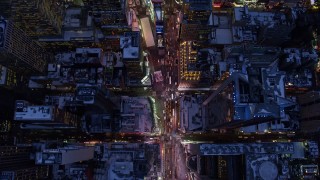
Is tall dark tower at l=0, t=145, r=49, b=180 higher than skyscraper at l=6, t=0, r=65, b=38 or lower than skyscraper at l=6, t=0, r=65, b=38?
lower

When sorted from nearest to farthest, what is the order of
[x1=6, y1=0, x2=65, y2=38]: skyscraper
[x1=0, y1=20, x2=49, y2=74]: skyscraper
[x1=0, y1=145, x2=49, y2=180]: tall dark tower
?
[x1=0, y1=20, x2=49, y2=74]: skyscraper → [x1=0, y1=145, x2=49, y2=180]: tall dark tower → [x1=6, y1=0, x2=65, y2=38]: skyscraper

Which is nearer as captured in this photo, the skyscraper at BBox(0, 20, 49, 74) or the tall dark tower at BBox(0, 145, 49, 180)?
the skyscraper at BBox(0, 20, 49, 74)

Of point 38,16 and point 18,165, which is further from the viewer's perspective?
point 18,165

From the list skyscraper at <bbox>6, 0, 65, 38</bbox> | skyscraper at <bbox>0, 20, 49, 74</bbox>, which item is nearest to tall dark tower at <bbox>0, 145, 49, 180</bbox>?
skyscraper at <bbox>0, 20, 49, 74</bbox>

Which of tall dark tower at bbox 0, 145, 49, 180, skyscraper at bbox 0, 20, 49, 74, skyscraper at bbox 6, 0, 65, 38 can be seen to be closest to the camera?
skyscraper at bbox 0, 20, 49, 74

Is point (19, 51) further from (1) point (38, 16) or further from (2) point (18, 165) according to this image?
(2) point (18, 165)

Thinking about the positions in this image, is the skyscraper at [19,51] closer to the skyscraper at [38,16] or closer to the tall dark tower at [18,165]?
the skyscraper at [38,16]

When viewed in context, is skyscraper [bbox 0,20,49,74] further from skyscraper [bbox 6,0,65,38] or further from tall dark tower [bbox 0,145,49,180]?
tall dark tower [bbox 0,145,49,180]

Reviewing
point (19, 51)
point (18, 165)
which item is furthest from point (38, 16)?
A: point (18, 165)

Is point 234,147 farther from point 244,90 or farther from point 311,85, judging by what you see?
point 311,85

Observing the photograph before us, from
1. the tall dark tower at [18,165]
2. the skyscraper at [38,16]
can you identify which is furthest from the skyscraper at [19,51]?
Result: the tall dark tower at [18,165]

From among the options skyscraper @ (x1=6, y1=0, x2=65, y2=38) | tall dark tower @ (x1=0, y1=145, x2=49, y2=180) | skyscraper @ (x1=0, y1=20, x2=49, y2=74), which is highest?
skyscraper @ (x1=6, y1=0, x2=65, y2=38)
